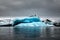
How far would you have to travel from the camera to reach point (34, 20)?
2985 inches

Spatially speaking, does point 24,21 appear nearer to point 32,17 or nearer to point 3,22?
point 32,17

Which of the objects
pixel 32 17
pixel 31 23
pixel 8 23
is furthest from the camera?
pixel 8 23

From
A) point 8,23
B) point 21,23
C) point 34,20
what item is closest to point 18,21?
point 21,23

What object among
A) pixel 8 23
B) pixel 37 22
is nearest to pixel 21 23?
pixel 37 22

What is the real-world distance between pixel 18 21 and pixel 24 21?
2677 millimetres

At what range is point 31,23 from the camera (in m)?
72.8

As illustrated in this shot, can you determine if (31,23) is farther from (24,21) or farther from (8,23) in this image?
(8,23)

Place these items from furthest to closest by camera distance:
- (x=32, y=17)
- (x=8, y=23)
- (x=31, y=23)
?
(x=8, y=23) < (x=32, y=17) < (x=31, y=23)

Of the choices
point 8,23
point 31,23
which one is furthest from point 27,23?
point 8,23

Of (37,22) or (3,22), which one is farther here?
(3,22)

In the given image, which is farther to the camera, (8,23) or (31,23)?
(8,23)

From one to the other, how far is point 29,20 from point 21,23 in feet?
15.1

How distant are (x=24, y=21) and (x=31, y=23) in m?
4.35

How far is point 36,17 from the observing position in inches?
3103
